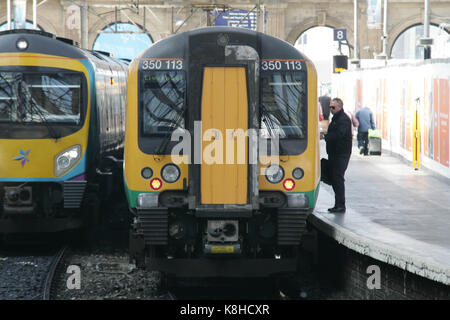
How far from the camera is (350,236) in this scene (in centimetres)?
1122

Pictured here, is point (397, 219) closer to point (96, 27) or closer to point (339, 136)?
point (339, 136)

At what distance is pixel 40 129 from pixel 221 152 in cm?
402

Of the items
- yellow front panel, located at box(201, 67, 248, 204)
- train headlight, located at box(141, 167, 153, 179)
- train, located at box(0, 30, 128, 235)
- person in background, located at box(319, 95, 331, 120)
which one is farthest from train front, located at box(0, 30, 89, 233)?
person in background, located at box(319, 95, 331, 120)

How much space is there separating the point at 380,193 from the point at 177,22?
35.9 metres

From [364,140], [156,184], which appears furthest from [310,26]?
[156,184]

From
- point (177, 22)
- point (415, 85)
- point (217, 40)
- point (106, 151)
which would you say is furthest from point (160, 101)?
point (177, 22)

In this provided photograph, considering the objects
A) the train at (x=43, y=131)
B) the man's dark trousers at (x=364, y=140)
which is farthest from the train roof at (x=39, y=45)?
the man's dark trousers at (x=364, y=140)

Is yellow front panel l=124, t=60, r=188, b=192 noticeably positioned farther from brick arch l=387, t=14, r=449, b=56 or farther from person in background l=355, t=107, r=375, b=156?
brick arch l=387, t=14, r=449, b=56

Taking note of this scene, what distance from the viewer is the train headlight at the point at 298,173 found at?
1049cm

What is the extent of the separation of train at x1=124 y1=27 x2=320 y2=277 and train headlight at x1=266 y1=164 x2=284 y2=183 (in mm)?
11

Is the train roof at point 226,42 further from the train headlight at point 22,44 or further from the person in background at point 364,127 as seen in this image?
the person in background at point 364,127

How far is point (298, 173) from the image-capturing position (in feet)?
34.5
